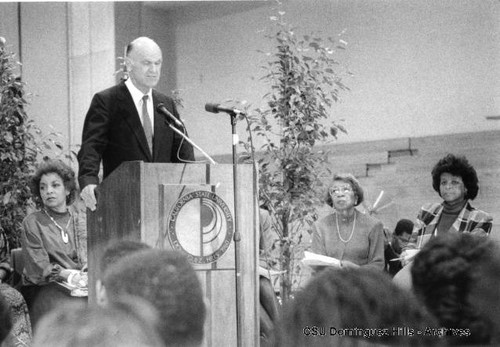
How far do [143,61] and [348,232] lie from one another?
2.01 meters

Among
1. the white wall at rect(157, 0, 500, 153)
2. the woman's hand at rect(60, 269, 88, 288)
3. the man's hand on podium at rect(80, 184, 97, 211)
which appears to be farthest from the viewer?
the white wall at rect(157, 0, 500, 153)

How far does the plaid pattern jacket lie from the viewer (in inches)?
165

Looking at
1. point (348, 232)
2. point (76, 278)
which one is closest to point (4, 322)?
point (76, 278)

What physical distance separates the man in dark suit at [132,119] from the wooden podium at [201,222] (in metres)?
0.32

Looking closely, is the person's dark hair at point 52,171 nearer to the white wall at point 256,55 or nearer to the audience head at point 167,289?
the white wall at point 256,55

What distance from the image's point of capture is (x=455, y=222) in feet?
14.0

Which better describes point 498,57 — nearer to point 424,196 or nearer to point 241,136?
point 424,196

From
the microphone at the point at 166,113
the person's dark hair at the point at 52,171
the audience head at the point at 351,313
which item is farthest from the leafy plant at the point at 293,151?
the audience head at the point at 351,313

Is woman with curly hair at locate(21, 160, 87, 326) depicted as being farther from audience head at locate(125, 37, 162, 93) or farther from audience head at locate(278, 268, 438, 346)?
audience head at locate(278, 268, 438, 346)

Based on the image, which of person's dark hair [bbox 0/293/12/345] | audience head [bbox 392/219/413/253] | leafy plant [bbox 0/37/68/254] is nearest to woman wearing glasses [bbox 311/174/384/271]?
audience head [bbox 392/219/413/253]

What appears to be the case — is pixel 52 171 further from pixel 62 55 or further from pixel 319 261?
pixel 62 55

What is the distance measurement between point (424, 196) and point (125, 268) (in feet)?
19.6

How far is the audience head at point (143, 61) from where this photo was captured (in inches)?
128

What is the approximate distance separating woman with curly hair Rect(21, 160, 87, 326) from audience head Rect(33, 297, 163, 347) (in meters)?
3.14
